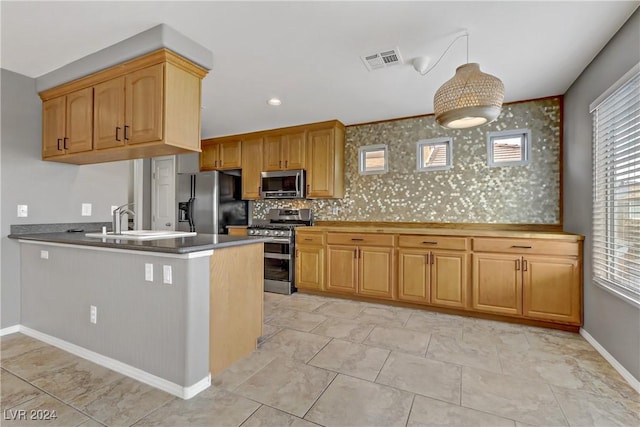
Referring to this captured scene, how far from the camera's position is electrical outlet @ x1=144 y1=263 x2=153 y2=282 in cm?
194

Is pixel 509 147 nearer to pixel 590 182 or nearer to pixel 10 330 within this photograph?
pixel 590 182

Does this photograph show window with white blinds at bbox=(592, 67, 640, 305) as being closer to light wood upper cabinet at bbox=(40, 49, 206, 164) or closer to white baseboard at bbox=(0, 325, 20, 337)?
light wood upper cabinet at bbox=(40, 49, 206, 164)

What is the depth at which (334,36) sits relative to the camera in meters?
2.25

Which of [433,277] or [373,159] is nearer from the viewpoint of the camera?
[433,277]

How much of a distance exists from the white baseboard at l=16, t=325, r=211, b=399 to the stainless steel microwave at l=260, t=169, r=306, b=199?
2.82 meters

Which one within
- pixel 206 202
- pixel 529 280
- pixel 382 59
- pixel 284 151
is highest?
pixel 382 59

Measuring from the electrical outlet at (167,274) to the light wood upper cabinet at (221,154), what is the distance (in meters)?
3.23

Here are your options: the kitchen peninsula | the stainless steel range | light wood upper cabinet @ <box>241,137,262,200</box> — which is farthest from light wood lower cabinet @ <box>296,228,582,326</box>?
the kitchen peninsula

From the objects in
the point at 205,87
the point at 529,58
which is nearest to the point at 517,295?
the point at 529,58

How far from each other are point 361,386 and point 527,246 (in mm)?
2153

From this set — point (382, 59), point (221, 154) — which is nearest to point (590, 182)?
point (382, 59)

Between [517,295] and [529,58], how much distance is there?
7.00ft

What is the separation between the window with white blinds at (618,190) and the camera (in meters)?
2.00

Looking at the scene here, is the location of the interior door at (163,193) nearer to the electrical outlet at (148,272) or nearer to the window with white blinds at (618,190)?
the electrical outlet at (148,272)
